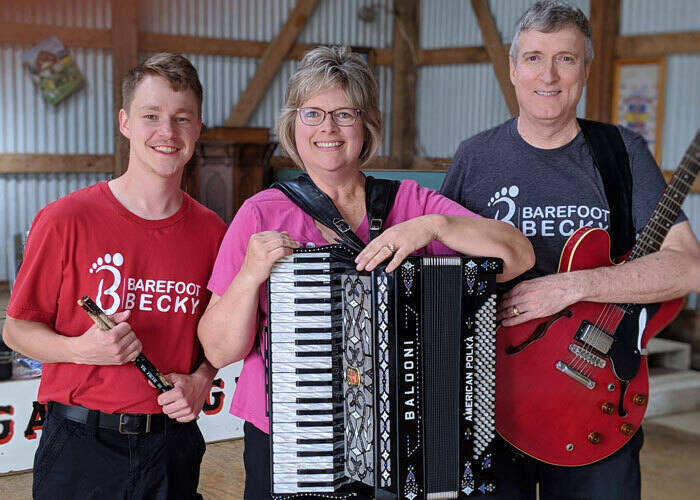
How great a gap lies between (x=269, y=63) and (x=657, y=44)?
5.06m

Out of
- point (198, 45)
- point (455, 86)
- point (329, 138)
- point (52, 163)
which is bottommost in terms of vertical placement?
point (329, 138)

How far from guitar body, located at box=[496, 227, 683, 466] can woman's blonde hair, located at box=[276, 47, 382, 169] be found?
0.71 m

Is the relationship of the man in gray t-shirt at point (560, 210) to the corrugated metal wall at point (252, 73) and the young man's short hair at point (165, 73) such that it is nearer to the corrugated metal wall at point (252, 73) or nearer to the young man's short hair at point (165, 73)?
the young man's short hair at point (165, 73)

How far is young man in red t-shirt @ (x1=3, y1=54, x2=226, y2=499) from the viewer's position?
7.06ft

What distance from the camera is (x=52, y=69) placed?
31.0ft

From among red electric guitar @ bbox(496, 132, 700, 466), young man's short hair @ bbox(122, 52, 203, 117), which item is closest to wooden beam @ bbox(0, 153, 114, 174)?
young man's short hair @ bbox(122, 52, 203, 117)

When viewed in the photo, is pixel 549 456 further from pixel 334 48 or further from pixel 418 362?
pixel 334 48

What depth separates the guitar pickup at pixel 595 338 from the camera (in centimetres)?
237

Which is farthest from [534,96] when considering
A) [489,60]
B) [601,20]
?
[489,60]

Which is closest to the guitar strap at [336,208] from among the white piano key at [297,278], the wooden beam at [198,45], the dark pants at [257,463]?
the white piano key at [297,278]

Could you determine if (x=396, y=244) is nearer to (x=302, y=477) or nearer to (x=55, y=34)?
(x=302, y=477)

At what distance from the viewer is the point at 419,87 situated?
464 inches

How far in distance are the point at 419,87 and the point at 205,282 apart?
991 cm

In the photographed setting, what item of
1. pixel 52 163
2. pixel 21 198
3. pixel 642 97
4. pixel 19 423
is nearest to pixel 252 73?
pixel 52 163
